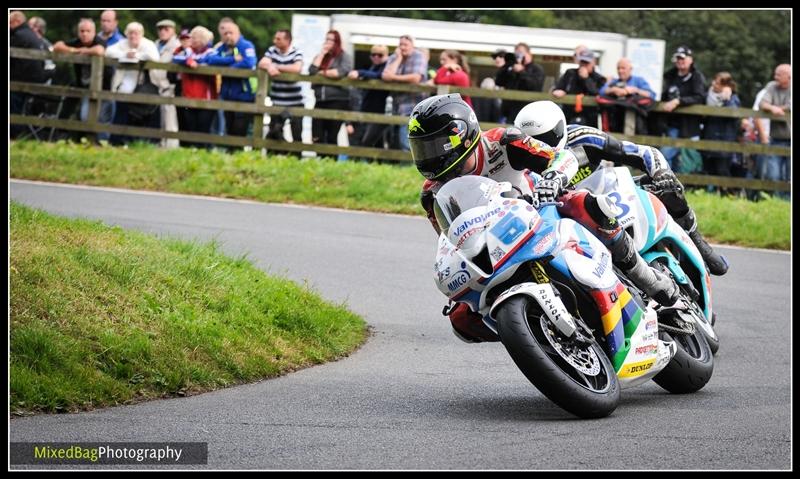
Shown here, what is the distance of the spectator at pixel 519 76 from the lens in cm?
1861

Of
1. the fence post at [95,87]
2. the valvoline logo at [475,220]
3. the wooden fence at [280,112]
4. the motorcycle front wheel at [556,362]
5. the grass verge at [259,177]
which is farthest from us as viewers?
the fence post at [95,87]

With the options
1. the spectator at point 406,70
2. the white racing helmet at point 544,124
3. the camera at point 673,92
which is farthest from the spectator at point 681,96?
the white racing helmet at point 544,124

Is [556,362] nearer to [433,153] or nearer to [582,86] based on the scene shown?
[433,153]

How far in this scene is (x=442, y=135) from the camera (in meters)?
7.05

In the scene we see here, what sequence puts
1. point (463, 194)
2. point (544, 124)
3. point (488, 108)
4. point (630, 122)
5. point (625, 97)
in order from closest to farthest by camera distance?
point (463, 194) < point (544, 124) < point (625, 97) < point (630, 122) < point (488, 108)

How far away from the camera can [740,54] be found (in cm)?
4872

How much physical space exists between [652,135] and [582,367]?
1204cm

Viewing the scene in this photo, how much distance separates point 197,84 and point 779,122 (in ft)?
26.0

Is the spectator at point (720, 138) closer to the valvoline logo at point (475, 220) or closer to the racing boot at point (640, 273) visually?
the racing boot at point (640, 273)

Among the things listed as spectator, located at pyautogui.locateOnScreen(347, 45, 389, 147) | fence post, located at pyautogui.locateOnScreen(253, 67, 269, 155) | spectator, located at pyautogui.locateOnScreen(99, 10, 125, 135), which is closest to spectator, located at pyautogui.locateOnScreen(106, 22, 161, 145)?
spectator, located at pyautogui.locateOnScreen(99, 10, 125, 135)

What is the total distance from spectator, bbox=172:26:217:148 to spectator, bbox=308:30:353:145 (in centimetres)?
145

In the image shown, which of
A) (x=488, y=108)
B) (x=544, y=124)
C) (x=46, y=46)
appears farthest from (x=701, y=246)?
(x=46, y=46)

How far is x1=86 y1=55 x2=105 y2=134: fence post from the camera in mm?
19266

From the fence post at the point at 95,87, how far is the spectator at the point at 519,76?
220 inches
